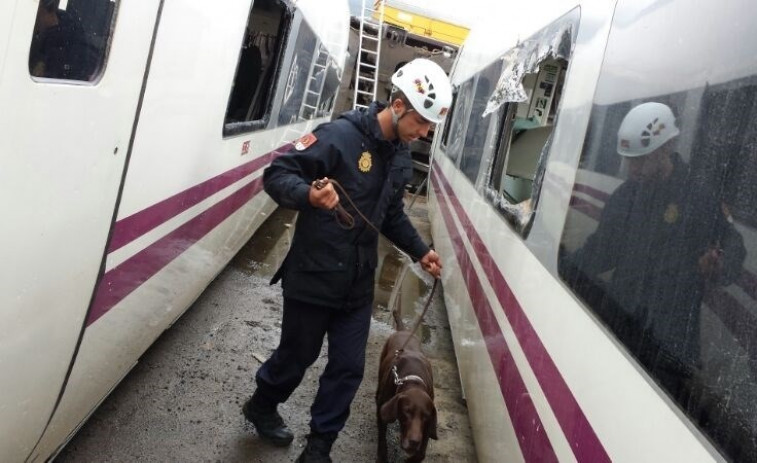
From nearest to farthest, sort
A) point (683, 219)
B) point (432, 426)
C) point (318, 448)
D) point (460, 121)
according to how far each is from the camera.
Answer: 1. point (683, 219)
2. point (318, 448)
3. point (432, 426)
4. point (460, 121)

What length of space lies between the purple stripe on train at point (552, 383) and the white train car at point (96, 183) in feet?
5.40

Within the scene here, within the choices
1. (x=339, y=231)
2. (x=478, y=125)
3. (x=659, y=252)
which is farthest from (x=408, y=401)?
(x=478, y=125)

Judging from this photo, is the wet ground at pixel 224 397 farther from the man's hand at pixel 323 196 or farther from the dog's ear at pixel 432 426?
the man's hand at pixel 323 196

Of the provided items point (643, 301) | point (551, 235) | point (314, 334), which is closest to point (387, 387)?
point (314, 334)

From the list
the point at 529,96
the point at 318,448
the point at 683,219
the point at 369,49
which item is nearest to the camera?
the point at 683,219

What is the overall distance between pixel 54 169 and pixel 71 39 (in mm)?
365

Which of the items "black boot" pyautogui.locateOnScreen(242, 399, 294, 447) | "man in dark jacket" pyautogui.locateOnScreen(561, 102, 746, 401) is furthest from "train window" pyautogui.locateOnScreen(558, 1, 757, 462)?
"black boot" pyautogui.locateOnScreen(242, 399, 294, 447)

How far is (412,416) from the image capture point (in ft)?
9.47

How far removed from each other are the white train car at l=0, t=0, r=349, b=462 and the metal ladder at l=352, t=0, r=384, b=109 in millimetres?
8174

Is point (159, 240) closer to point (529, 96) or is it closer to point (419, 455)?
point (419, 455)

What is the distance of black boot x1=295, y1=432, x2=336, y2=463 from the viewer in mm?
2816

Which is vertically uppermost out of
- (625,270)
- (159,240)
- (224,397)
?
(625,270)

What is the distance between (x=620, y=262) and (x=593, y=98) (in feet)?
2.55

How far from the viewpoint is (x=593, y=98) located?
2.21 meters
